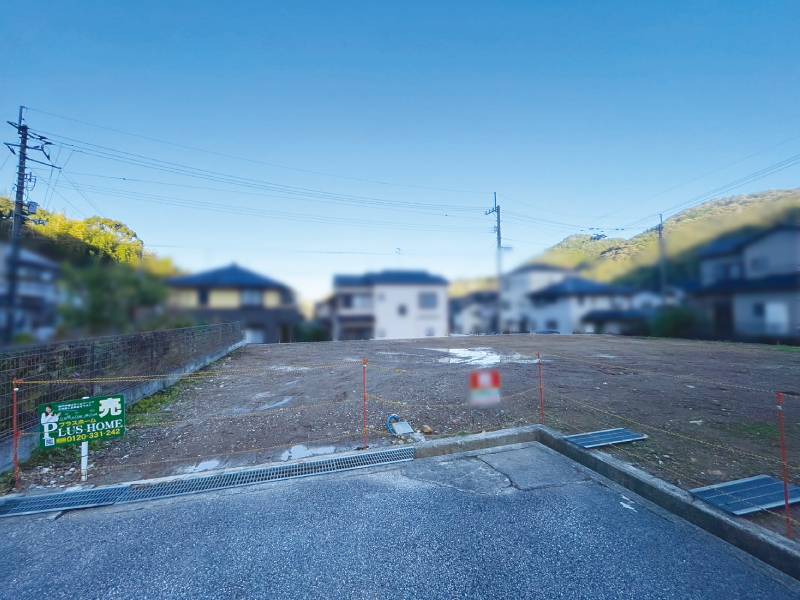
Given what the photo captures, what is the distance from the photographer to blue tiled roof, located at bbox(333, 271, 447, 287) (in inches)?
150

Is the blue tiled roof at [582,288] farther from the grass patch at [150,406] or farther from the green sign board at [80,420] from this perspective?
the grass patch at [150,406]

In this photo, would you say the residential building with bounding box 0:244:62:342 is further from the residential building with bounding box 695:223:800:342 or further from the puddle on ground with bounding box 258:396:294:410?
the residential building with bounding box 695:223:800:342

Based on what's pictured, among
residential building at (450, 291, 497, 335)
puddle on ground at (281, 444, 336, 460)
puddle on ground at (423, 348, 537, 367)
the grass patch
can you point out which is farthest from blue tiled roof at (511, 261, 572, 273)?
puddle on ground at (423, 348, 537, 367)

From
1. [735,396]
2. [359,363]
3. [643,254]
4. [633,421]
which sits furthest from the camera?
[359,363]

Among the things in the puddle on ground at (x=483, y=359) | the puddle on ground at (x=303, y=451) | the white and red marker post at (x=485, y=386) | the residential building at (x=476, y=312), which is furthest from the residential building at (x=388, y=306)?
the puddle on ground at (x=483, y=359)

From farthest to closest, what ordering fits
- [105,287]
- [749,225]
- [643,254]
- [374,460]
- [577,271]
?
[374,460] → [105,287] → [577,271] → [643,254] → [749,225]

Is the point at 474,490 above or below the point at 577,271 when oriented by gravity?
below

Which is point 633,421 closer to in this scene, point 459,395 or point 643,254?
point 459,395

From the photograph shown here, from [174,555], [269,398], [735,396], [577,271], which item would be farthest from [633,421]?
[269,398]

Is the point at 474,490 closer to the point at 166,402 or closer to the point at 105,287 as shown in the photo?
the point at 105,287

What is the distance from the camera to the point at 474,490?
11.3 feet

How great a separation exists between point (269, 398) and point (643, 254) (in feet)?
23.1

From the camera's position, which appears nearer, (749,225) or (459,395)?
(749,225)

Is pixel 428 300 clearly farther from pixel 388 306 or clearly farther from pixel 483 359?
pixel 483 359
